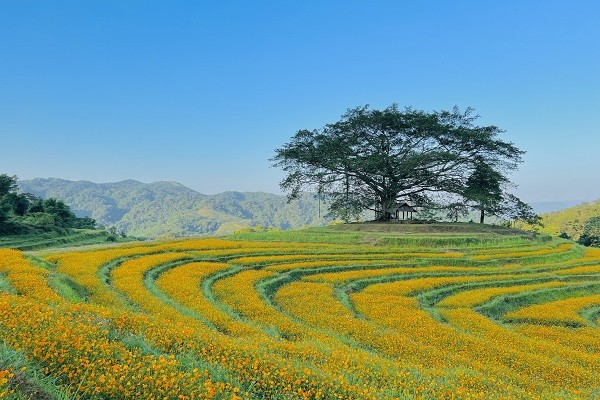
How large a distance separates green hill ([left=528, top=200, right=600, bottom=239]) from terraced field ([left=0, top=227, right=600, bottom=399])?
8986cm

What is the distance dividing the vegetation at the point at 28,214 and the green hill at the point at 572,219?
401ft

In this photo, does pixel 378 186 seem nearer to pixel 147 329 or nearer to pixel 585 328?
pixel 585 328

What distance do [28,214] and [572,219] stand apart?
150122 millimetres

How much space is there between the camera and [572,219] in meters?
136

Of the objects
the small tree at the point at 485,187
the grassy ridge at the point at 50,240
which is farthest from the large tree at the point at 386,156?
the grassy ridge at the point at 50,240

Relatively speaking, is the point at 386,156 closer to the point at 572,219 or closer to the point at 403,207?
the point at 403,207

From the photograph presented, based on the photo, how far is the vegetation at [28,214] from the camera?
58.4 metres

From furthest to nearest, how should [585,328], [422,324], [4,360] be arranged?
[585,328] → [422,324] → [4,360]

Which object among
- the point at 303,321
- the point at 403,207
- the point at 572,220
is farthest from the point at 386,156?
the point at 572,220

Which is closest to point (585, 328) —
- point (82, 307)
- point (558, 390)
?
point (558, 390)

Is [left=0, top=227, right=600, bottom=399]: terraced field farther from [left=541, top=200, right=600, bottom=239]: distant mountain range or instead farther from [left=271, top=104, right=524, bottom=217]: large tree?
[left=541, top=200, right=600, bottom=239]: distant mountain range

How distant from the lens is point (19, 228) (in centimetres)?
5900

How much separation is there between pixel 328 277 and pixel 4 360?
2483cm

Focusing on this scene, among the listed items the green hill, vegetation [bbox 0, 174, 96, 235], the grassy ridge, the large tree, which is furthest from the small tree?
the green hill
